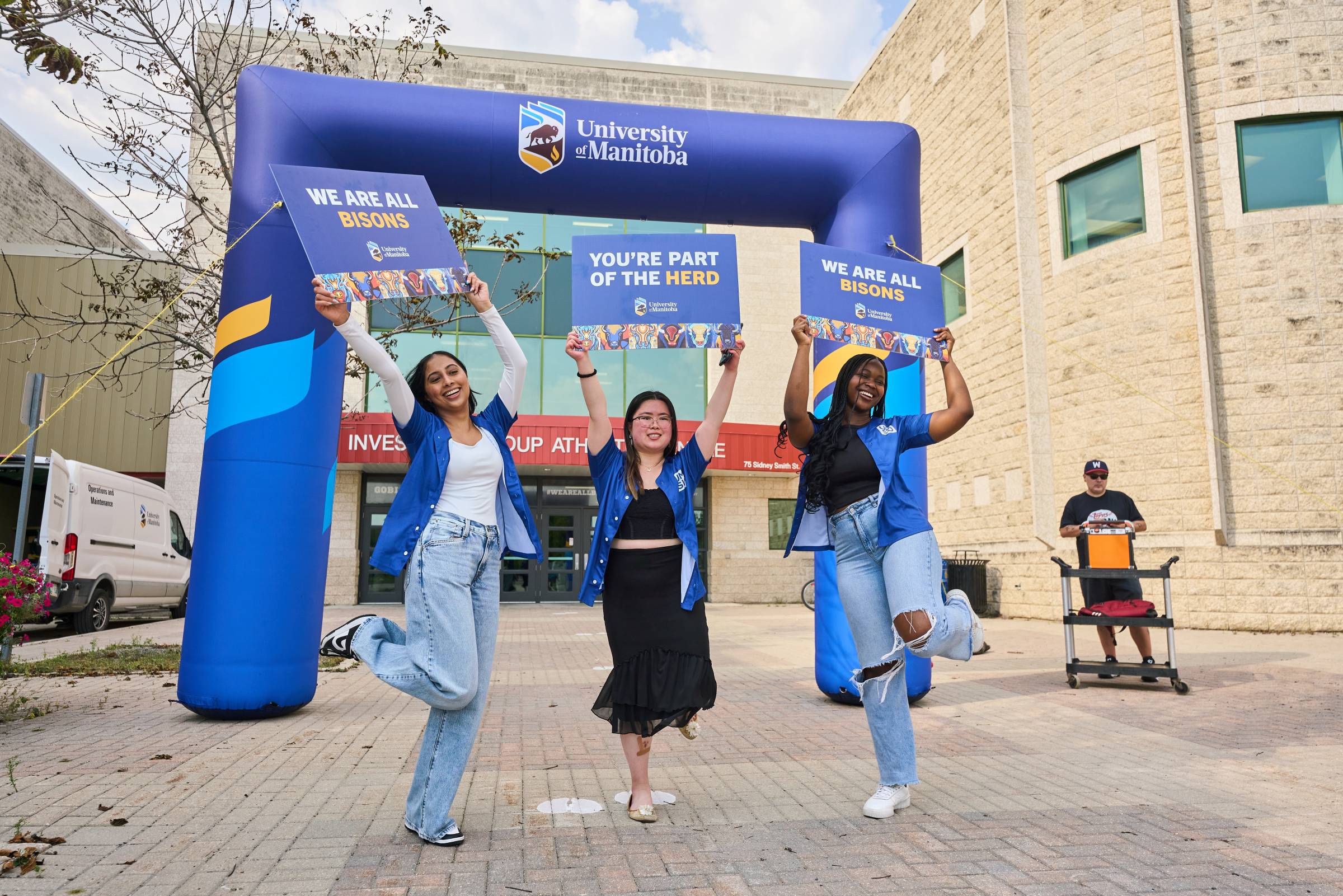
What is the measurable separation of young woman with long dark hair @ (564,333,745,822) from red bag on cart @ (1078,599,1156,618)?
Answer: 4.89 metres

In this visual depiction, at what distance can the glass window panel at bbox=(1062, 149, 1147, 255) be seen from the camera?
13328 millimetres

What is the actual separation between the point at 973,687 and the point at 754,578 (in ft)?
46.6

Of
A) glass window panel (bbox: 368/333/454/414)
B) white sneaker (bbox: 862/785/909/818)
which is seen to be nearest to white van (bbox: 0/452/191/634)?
glass window panel (bbox: 368/333/454/414)

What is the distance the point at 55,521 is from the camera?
11328 mm

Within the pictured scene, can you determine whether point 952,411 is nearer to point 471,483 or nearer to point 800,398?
point 800,398

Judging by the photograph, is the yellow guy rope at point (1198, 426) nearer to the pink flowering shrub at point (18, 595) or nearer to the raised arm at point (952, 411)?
the raised arm at point (952, 411)

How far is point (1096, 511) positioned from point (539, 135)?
224 inches

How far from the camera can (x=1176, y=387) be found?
12.5 meters

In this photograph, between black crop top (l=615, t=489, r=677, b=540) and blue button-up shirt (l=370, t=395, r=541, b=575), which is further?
black crop top (l=615, t=489, r=677, b=540)

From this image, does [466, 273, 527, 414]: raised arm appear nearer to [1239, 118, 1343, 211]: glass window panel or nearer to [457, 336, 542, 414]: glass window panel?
[1239, 118, 1343, 211]: glass window panel

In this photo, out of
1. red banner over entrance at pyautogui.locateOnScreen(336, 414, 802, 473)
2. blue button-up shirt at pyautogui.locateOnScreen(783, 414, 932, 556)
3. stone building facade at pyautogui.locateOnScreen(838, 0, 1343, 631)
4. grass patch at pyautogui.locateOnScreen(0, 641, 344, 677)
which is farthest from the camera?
red banner over entrance at pyautogui.locateOnScreen(336, 414, 802, 473)

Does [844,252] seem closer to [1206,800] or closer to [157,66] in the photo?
[1206,800]

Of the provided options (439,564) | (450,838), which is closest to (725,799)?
(450,838)

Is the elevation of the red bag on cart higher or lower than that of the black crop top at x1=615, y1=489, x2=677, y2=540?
lower
